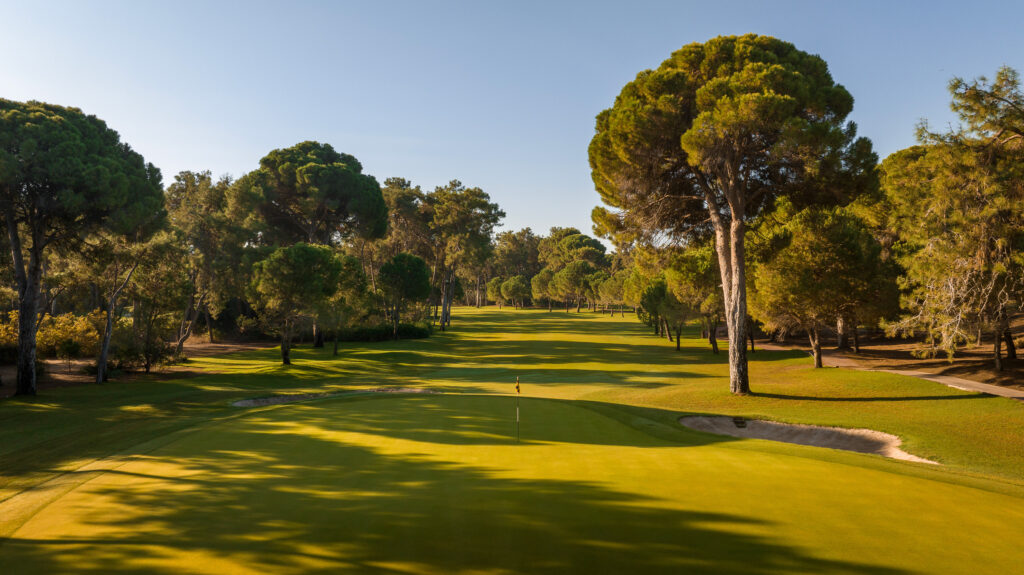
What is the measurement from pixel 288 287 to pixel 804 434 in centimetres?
3068

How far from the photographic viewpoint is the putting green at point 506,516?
4.08 m

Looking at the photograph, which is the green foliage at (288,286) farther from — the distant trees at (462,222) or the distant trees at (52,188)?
the distant trees at (462,222)

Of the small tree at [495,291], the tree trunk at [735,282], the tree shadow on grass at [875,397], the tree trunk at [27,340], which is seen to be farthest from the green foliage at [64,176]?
the small tree at [495,291]

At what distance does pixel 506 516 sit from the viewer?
16.3ft

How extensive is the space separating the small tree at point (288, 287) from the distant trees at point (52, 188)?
10.7 meters

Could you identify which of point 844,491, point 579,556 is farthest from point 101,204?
point 844,491

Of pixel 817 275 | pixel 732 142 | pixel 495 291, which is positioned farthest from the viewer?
pixel 495 291

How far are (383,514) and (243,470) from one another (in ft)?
11.6

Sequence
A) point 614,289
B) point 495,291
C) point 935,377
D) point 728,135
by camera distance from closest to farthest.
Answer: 1. point 728,135
2. point 935,377
3. point 614,289
4. point 495,291

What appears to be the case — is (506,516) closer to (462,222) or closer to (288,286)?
(288,286)

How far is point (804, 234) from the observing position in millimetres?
28219

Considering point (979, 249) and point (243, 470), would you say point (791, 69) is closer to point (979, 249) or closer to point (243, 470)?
point (979, 249)

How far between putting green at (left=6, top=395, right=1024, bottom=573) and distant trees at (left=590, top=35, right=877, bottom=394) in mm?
14139

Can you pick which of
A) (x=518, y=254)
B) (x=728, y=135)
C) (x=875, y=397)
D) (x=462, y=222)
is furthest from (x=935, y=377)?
(x=518, y=254)
